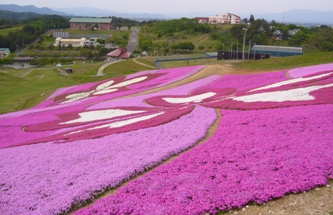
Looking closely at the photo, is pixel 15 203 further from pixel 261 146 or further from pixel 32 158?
pixel 261 146

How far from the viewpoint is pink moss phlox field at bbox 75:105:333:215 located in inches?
432

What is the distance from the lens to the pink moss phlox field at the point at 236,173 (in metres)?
11.0

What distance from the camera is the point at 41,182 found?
14438 mm

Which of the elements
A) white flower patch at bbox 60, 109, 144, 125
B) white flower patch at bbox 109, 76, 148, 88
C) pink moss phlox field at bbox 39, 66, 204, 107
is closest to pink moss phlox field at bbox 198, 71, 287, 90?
pink moss phlox field at bbox 39, 66, 204, 107

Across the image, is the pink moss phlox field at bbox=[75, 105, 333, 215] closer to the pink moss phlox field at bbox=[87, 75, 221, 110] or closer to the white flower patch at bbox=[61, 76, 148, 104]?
the pink moss phlox field at bbox=[87, 75, 221, 110]

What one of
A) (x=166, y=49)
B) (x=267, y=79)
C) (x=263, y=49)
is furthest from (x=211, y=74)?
(x=166, y=49)

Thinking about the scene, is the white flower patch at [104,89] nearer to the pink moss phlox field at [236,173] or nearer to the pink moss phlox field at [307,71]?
the pink moss phlox field at [307,71]

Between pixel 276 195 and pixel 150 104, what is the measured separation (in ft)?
83.4

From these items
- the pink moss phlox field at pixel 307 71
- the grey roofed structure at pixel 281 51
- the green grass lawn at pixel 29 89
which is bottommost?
the green grass lawn at pixel 29 89

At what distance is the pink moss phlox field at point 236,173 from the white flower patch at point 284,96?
256 inches

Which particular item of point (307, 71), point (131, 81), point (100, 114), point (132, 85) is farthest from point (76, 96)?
point (307, 71)

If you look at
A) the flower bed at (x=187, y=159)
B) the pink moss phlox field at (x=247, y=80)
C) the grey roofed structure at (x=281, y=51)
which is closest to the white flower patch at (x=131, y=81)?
the pink moss phlox field at (x=247, y=80)

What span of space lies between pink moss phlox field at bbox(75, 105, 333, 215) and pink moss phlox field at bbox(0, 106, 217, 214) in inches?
48.3

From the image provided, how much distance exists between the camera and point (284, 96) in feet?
84.0
